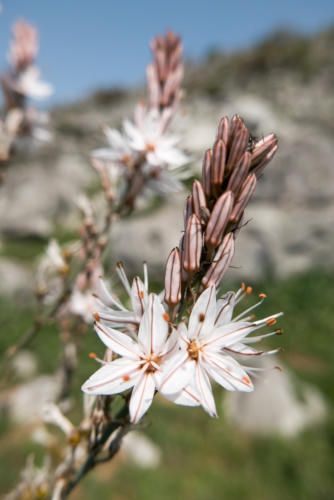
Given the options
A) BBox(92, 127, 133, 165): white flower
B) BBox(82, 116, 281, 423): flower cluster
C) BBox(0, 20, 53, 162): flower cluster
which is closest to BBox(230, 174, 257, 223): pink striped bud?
BBox(82, 116, 281, 423): flower cluster

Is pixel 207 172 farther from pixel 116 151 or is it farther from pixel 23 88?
pixel 23 88

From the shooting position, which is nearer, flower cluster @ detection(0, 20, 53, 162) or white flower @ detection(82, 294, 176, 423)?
white flower @ detection(82, 294, 176, 423)

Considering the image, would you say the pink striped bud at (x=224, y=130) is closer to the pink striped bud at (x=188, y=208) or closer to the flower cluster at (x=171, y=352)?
the pink striped bud at (x=188, y=208)

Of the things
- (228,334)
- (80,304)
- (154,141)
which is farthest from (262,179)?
(228,334)

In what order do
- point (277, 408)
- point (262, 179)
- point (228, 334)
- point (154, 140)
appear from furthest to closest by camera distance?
point (277, 408) < point (262, 179) < point (154, 140) < point (228, 334)

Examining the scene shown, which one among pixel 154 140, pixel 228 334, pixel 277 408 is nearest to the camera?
pixel 228 334

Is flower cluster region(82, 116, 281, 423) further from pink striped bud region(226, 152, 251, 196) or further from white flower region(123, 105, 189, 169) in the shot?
white flower region(123, 105, 189, 169)
